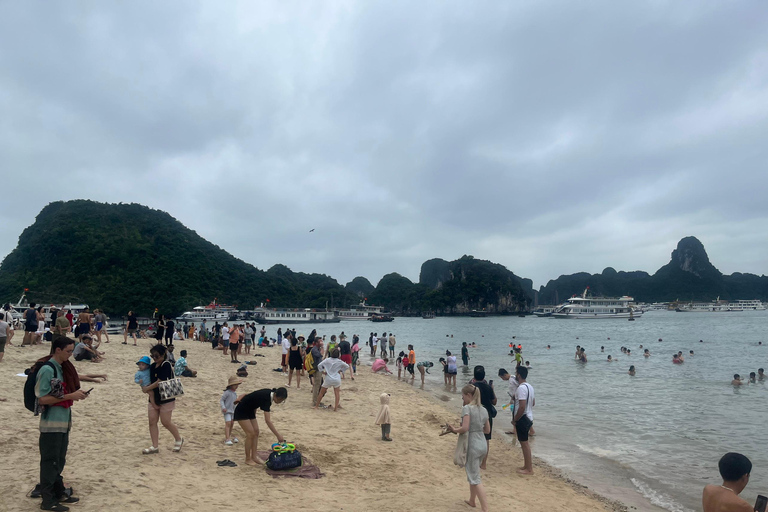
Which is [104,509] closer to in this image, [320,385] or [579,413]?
[320,385]

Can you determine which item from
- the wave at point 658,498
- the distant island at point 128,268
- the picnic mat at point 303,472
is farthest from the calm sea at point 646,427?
Answer: the distant island at point 128,268

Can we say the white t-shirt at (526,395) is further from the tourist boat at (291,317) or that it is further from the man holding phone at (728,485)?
the tourist boat at (291,317)

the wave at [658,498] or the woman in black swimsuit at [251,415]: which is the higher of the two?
the woman in black swimsuit at [251,415]

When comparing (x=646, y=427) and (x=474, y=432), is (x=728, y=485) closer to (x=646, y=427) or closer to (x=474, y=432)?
(x=474, y=432)

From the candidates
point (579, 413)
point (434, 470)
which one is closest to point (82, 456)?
point (434, 470)

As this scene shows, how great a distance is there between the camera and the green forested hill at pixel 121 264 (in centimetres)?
7094

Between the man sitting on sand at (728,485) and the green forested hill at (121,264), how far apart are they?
6517 centimetres

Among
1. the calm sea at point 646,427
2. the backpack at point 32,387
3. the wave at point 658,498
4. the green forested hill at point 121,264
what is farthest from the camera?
the green forested hill at point 121,264

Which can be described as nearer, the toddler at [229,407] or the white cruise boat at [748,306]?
the toddler at [229,407]

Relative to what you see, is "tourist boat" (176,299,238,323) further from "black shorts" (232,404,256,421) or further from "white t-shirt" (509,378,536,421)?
"white t-shirt" (509,378,536,421)

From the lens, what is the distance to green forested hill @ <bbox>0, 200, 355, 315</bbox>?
7094 cm

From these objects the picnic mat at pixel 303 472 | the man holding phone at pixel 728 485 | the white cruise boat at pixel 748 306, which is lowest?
the picnic mat at pixel 303 472

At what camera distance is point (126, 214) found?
102 meters

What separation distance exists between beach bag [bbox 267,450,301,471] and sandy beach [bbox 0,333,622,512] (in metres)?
0.19
